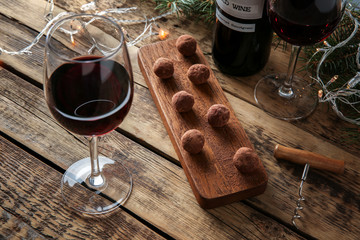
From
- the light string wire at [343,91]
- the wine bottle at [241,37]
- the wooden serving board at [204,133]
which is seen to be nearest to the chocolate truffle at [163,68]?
the wooden serving board at [204,133]

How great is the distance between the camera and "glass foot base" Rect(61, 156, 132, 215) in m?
0.83

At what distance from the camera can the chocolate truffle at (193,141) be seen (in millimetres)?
851

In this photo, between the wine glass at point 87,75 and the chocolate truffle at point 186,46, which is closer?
the wine glass at point 87,75

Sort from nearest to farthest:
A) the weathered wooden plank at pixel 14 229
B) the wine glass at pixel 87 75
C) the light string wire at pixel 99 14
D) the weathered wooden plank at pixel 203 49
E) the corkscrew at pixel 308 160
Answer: the wine glass at pixel 87 75, the weathered wooden plank at pixel 14 229, the corkscrew at pixel 308 160, the weathered wooden plank at pixel 203 49, the light string wire at pixel 99 14

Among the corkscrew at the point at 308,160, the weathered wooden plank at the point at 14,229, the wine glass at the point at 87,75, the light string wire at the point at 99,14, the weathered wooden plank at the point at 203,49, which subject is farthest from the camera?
the light string wire at the point at 99,14

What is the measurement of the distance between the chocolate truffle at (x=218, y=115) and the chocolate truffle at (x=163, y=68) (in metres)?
0.15

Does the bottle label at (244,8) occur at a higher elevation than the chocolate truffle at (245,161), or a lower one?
higher

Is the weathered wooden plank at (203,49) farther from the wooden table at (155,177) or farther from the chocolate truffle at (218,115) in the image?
the chocolate truffle at (218,115)

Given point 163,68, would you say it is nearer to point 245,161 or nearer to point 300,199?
point 245,161

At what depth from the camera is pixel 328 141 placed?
0.96 m

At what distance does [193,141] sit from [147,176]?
0.42 ft

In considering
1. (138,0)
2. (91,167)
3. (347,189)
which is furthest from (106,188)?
(138,0)

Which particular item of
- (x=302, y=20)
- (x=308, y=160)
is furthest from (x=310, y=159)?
(x=302, y=20)

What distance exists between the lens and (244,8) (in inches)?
35.7
